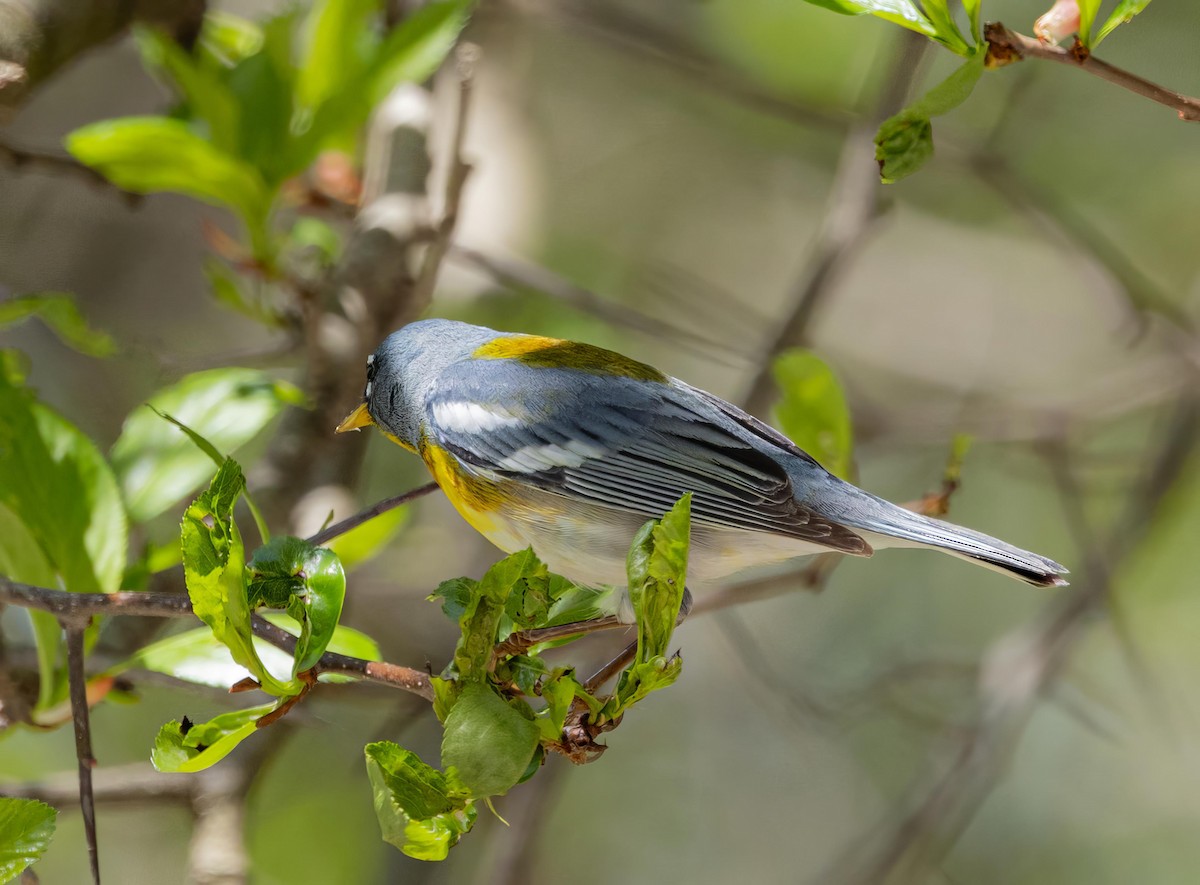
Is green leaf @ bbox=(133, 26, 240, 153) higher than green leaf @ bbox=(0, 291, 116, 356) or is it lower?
higher

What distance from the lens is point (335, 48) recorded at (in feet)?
5.36

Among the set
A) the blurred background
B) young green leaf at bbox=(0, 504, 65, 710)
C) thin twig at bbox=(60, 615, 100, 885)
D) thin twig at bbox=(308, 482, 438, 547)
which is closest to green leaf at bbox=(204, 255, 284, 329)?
the blurred background

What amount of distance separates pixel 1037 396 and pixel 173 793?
249 cm

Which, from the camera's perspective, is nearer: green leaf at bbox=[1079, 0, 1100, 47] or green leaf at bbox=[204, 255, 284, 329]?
green leaf at bbox=[1079, 0, 1100, 47]

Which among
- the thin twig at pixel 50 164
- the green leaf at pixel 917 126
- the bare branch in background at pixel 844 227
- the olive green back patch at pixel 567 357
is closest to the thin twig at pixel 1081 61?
the green leaf at pixel 917 126

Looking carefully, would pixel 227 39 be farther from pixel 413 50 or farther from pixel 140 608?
pixel 140 608

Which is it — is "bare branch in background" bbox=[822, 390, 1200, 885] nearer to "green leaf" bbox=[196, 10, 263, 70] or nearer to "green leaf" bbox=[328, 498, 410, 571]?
"green leaf" bbox=[328, 498, 410, 571]

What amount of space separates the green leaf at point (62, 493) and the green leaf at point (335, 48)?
653 millimetres

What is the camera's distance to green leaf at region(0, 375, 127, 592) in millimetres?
1135

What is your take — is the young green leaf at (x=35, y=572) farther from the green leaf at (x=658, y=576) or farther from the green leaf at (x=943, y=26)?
the green leaf at (x=943, y=26)

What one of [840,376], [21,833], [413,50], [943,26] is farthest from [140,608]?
[840,376]

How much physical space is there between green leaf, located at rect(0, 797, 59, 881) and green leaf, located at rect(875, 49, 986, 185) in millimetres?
815

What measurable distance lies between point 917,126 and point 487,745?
22.8 inches

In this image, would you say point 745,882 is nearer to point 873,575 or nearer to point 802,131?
point 873,575
